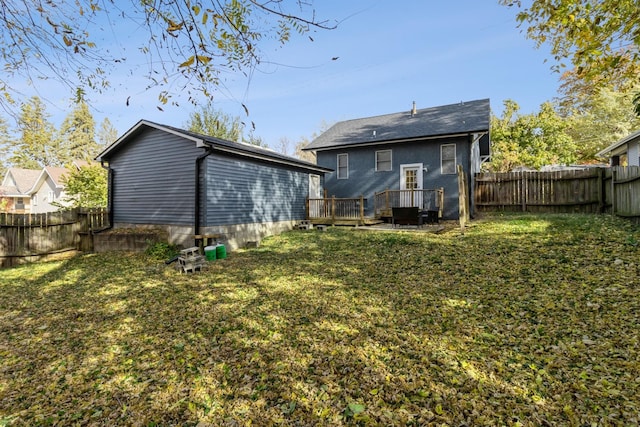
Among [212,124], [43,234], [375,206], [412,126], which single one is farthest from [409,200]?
[212,124]

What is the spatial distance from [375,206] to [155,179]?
9399 mm

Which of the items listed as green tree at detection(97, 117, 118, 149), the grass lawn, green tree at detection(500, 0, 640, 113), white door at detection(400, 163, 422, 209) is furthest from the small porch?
green tree at detection(97, 117, 118, 149)

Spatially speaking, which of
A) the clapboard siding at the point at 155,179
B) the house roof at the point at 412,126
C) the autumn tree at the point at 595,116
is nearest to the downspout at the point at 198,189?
the clapboard siding at the point at 155,179

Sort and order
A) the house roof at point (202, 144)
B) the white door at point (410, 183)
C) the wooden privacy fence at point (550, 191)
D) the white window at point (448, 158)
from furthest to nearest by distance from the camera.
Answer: the white door at point (410, 183)
the white window at point (448, 158)
the wooden privacy fence at point (550, 191)
the house roof at point (202, 144)

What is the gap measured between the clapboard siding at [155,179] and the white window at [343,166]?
9.07 metres

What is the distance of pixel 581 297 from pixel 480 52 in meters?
9.58

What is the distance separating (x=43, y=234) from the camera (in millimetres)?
10289

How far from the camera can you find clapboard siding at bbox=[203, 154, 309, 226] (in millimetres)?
10250

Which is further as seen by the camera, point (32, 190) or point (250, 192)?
point (32, 190)

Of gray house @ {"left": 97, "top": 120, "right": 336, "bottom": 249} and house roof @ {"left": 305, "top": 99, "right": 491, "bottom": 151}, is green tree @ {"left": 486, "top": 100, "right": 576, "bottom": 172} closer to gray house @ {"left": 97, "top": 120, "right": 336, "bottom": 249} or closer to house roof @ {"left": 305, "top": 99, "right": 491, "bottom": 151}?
house roof @ {"left": 305, "top": 99, "right": 491, "bottom": 151}

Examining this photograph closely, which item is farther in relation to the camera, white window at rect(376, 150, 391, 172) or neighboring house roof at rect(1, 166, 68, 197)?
neighboring house roof at rect(1, 166, 68, 197)

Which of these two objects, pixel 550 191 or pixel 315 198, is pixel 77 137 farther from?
pixel 550 191

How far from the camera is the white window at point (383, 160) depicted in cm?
1617

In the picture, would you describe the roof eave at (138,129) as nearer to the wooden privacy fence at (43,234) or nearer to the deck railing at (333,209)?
the wooden privacy fence at (43,234)
